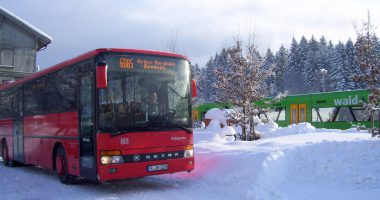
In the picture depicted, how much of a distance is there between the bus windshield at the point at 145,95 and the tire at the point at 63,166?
8.29 ft

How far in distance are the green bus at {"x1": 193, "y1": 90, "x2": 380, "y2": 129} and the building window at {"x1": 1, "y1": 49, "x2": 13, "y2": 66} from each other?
700 inches

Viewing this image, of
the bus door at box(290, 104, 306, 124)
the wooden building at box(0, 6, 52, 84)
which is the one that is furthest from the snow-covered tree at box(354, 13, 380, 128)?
the wooden building at box(0, 6, 52, 84)

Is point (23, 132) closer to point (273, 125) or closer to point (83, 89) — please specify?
point (83, 89)

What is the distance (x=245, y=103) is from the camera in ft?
64.8

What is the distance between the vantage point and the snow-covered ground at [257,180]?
9.03 meters

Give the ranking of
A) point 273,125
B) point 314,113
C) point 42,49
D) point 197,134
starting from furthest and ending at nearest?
point 42,49 < point 314,113 < point 273,125 < point 197,134

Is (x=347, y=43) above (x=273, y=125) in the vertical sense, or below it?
above

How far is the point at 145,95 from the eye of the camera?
9.64 metres

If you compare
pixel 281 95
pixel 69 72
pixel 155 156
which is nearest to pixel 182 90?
A: pixel 155 156

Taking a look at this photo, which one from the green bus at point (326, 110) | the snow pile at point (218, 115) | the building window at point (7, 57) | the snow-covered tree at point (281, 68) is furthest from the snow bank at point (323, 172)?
the snow-covered tree at point (281, 68)

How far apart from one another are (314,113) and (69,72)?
21756 mm

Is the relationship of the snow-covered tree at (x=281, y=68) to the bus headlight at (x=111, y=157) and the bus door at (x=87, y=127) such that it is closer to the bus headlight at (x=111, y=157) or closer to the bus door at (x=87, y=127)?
the bus door at (x=87, y=127)

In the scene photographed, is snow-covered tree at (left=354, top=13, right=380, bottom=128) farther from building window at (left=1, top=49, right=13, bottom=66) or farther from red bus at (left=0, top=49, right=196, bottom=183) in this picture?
building window at (left=1, top=49, right=13, bottom=66)

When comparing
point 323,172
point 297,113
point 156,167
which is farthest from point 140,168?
point 297,113
